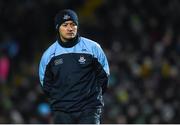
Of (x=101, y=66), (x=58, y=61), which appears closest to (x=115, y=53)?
(x=101, y=66)

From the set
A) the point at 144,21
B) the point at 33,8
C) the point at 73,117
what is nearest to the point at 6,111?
the point at 33,8

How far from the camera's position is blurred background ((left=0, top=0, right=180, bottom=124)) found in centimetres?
1585

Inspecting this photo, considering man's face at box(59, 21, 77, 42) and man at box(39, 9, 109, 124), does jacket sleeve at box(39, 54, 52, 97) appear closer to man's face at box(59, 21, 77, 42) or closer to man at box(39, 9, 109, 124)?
man at box(39, 9, 109, 124)

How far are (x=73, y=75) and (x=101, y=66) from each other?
1.15ft

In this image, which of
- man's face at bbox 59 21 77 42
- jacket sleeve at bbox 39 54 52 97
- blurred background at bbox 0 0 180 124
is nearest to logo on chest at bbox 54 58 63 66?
jacket sleeve at bbox 39 54 52 97

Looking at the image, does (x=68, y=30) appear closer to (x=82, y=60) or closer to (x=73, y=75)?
(x=82, y=60)

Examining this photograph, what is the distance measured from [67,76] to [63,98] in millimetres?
236

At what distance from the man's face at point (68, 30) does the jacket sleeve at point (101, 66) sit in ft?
1.06

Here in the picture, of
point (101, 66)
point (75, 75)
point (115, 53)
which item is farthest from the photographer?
point (115, 53)

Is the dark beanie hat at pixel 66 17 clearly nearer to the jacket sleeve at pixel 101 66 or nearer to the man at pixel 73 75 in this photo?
the man at pixel 73 75

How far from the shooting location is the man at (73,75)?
8.32 m

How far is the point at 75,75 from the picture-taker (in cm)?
832

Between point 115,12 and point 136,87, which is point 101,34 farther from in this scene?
point 136,87

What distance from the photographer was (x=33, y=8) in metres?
18.3
